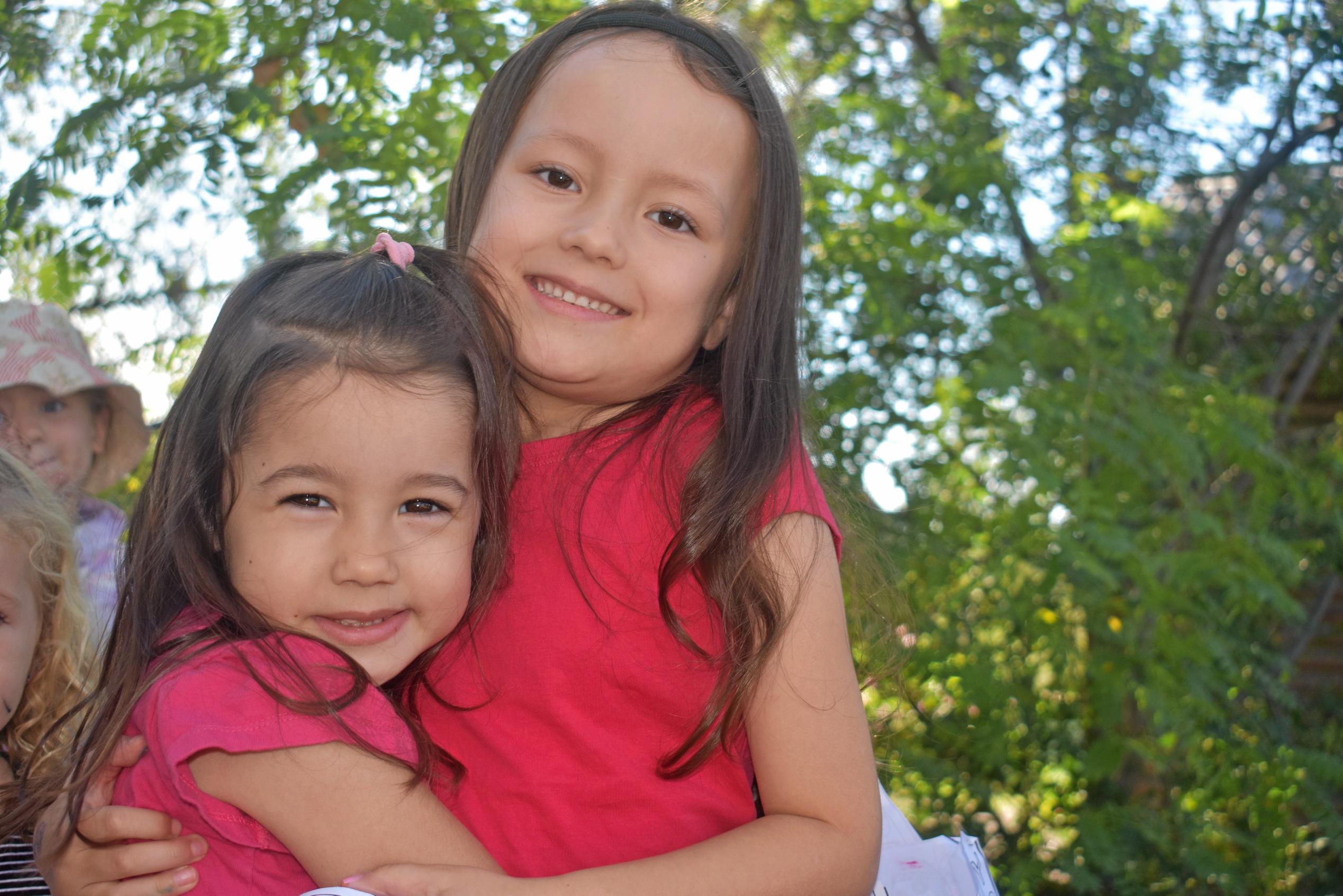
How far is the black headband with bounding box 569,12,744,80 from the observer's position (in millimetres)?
1710

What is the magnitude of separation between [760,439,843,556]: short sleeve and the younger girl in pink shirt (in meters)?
0.36

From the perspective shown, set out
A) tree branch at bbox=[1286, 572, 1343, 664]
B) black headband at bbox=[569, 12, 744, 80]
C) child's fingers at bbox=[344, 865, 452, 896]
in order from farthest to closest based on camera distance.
A: 1. tree branch at bbox=[1286, 572, 1343, 664]
2. black headband at bbox=[569, 12, 744, 80]
3. child's fingers at bbox=[344, 865, 452, 896]

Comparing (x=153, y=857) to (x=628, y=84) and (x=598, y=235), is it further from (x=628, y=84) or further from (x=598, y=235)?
(x=628, y=84)

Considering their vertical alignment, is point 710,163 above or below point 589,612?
above

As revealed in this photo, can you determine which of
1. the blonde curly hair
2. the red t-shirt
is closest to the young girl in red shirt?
the red t-shirt

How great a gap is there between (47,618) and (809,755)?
1.26 m

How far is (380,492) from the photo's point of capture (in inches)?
56.7

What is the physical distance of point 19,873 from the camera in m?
1.75

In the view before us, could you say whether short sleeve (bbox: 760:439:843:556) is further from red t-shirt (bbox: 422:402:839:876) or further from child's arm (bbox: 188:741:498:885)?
child's arm (bbox: 188:741:498:885)

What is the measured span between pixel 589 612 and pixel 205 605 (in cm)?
49

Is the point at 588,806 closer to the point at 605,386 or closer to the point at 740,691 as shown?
the point at 740,691

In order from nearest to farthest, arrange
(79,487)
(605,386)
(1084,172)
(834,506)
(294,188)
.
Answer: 1. (605,386)
2. (834,506)
3. (294,188)
4. (79,487)
5. (1084,172)

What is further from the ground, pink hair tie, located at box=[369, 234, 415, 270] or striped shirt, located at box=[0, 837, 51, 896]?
pink hair tie, located at box=[369, 234, 415, 270]

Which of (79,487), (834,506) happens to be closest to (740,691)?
(834,506)
